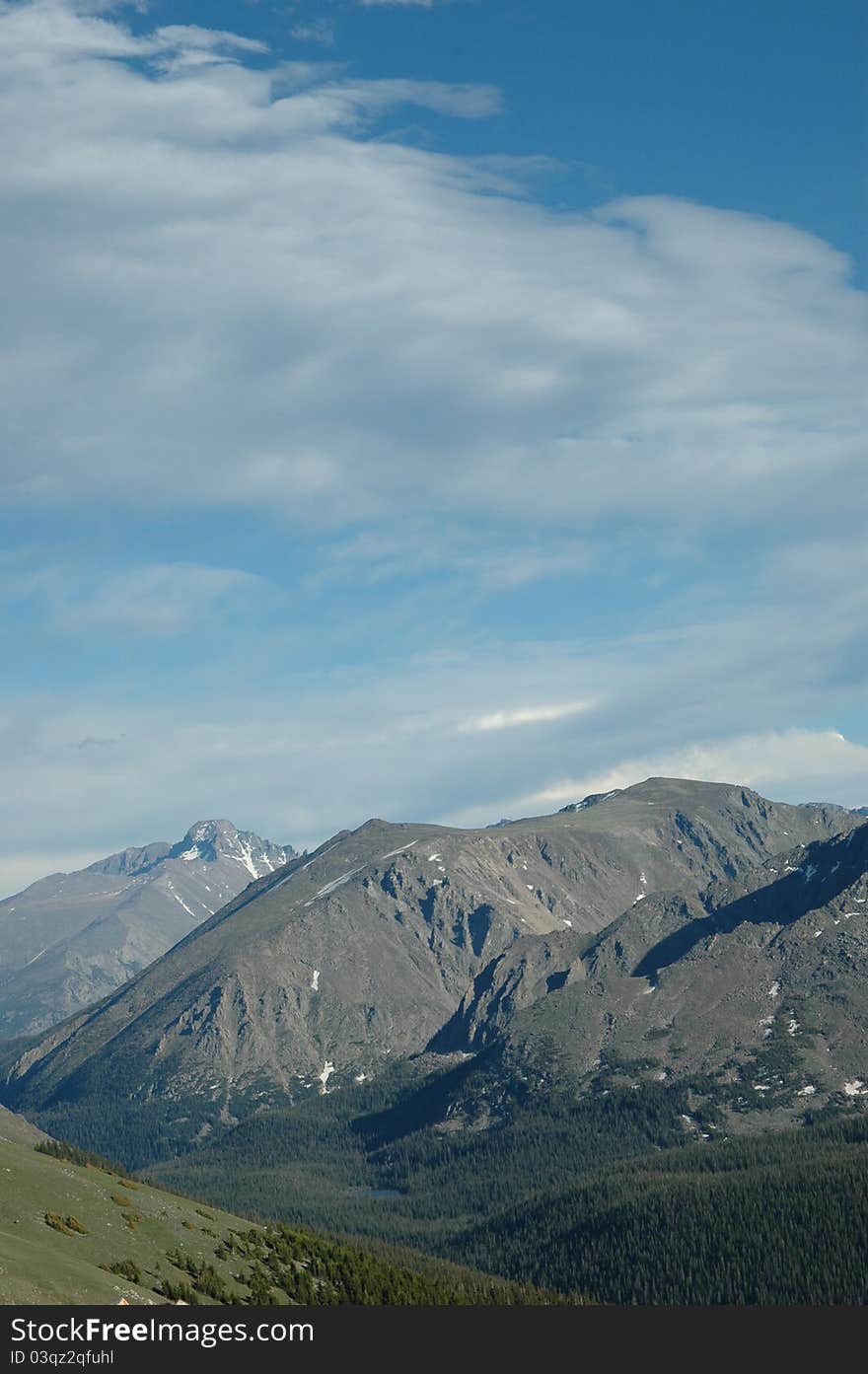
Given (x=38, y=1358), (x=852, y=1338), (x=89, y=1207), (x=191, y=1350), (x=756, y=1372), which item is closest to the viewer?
(x=38, y=1358)

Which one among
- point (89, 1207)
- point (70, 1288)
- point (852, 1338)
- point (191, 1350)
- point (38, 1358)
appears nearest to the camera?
point (38, 1358)

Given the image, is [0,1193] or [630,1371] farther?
[0,1193]

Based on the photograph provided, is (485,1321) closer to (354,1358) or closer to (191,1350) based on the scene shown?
(354,1358)

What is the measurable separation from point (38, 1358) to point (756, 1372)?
3486 inches

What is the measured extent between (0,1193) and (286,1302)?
42.8 meters

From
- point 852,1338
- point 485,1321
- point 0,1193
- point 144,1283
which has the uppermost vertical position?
point 0,1193

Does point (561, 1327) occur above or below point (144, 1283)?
below

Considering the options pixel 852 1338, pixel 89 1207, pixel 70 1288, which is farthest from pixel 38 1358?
pixel 852 1338

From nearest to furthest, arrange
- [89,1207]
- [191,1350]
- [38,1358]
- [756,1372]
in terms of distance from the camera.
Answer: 1. [38,1358]
2. [191,1350]
3. [756,1372]
4. [89,1207]

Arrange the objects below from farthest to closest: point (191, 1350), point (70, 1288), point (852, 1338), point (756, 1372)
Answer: point (852, 1338) → point (756, 1372) → point (70, 1288) → point (191, 1350)

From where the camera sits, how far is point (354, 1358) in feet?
459

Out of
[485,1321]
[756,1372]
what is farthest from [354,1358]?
[756,1372]

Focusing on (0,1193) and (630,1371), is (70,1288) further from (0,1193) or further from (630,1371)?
(630,1371)

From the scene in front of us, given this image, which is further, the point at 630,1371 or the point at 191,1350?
the point at 630,1371
